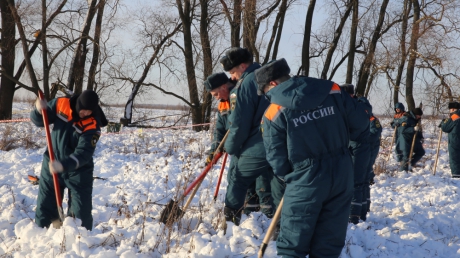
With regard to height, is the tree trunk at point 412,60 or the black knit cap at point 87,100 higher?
the tree trunk at point 412,60

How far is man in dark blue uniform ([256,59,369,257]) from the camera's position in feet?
10.3

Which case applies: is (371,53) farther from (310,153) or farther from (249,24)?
(310,153)

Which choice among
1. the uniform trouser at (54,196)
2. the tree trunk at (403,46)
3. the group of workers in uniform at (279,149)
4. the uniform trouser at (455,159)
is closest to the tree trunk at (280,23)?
the tree trunk at (403,46)

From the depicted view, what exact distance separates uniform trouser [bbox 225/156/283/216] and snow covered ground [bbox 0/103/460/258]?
10.4 inches

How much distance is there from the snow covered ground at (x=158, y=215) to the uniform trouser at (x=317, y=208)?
0.58 meters

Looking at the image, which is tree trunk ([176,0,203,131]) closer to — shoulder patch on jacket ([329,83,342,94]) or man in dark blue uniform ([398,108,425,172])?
man in dark blue uniform ([398,108,425,172])

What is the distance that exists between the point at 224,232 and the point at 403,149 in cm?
909

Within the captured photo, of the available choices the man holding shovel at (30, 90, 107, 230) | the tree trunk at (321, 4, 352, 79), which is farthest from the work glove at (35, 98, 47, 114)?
the tree trunk at (321, 4, 352, 79)

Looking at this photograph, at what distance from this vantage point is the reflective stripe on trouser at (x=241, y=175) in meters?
4.36

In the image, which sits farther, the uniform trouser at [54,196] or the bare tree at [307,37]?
the bare tree at [307,37]

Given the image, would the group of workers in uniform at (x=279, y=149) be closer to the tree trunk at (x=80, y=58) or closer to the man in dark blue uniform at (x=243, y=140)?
the man in dark blue uniform at (x=243, y=140)

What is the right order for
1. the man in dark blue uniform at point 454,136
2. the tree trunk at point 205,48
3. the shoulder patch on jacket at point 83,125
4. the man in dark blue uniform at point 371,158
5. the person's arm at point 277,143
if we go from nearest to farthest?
1. the person's arm at point 277,143
2. the shoulder patch on jacket at point 83,125
3. the man in dark blue uniform at point 371,158
4. the man in dark blue uniform at point 454,136
5. the tree trunk at point 205,48

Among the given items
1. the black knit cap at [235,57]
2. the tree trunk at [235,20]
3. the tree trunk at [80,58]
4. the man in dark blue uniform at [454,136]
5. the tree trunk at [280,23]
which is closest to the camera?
the black knit cap at [235,57]

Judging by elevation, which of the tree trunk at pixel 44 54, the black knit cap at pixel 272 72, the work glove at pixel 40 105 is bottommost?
the work glove at pixel 40 105
